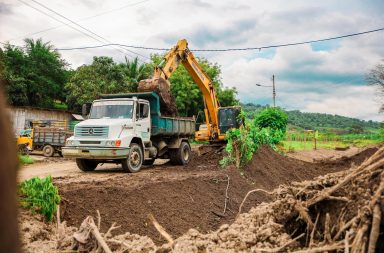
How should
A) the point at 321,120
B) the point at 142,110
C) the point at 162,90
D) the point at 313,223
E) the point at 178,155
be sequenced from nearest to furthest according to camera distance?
the point at 313,223 < the point at 142,110 < the point at 162,90 < the point at 178,155 < the point at 321,120

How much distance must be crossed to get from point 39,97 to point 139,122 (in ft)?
101

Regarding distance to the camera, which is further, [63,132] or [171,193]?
[63,132]

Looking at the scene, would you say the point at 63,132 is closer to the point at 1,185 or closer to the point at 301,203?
the point at 301,203

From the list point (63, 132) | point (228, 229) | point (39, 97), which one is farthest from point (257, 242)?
point (39, 97)

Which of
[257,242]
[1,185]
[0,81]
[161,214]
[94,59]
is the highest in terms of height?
[94,59]

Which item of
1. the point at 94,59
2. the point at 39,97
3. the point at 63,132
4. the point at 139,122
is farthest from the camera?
the point at 39,97

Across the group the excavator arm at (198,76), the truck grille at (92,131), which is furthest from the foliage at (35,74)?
the truck grille at (92,131)

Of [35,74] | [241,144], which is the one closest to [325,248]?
[241,144]

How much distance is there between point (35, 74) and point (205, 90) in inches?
1029

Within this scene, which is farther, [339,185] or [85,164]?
[85,164]

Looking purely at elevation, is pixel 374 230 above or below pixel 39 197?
above

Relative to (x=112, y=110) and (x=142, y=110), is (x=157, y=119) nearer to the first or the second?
(x=142, y=110)

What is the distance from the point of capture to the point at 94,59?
35.6 m

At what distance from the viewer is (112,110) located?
44.0 feet
